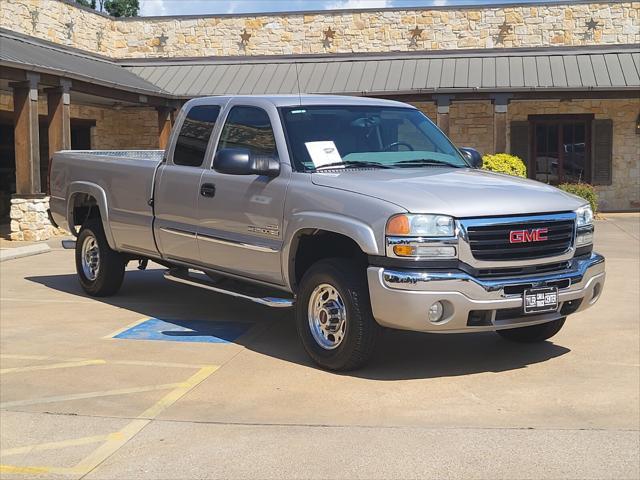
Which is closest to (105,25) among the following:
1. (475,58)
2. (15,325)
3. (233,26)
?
(233,26)

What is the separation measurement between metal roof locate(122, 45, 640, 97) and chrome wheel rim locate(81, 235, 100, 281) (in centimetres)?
1368

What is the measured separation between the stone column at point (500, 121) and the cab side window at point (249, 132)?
15.1m

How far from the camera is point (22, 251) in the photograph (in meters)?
14.0

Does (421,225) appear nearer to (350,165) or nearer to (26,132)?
(350,165)

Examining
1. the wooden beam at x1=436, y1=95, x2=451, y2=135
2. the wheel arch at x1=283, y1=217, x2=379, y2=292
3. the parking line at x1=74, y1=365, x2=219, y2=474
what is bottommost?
the parking line at x1=74, y1=365, x2=219, y2=474

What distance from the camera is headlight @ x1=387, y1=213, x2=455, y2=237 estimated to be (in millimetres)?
5758

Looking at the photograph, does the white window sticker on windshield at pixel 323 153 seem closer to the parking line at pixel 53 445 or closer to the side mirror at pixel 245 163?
the side mirror at pixel 245 163

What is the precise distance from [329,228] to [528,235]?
1386mm

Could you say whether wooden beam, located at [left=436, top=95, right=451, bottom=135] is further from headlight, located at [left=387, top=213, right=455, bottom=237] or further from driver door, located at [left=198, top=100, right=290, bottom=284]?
headlight, located at [left=387, top=213, right=455, bottom=237]

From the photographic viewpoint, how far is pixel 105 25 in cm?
2525

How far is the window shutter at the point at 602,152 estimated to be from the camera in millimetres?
23344

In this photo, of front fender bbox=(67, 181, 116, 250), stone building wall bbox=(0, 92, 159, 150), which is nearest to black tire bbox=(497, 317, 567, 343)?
front fender bbox=(67, 181, 116, 250)

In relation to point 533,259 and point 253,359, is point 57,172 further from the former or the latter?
point 533,259

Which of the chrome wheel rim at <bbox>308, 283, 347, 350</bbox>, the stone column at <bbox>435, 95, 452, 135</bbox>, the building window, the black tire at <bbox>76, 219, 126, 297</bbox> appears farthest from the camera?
the building window
